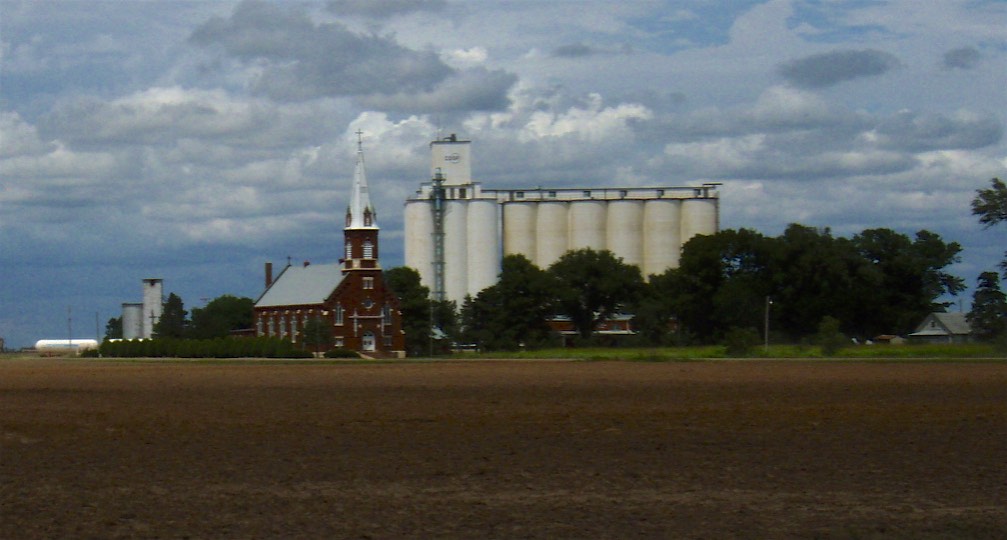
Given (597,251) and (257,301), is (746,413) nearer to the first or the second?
(597,251)

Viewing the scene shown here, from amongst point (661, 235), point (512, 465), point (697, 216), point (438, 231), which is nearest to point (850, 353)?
point (697, 216)

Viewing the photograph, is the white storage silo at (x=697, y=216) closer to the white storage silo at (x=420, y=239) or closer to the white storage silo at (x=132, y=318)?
the white storage silo at (x=420, y=239)

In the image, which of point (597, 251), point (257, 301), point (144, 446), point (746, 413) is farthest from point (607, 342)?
point (144, 446)

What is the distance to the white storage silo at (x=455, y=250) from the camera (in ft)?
425

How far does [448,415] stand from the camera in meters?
34.6

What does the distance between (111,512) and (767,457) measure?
11.4 m

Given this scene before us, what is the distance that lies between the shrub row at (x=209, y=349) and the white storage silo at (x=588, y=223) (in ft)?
109

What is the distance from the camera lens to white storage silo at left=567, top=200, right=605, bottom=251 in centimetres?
13675

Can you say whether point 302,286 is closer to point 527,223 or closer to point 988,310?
point 527,223

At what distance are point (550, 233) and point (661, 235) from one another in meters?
10.9

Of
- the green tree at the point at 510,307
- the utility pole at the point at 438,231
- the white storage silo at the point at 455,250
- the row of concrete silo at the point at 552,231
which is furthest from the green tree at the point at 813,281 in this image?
the utility pole at the point at 438,231

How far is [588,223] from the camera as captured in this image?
137m

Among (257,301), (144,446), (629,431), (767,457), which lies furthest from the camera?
(257,301)

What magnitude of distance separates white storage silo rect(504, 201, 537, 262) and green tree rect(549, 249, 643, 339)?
4146 mm
